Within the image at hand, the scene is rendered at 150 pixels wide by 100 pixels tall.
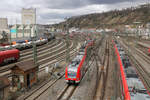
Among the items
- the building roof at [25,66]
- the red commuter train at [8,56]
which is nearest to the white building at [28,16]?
the red commuter train at [8,56]

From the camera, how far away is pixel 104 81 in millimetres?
22625

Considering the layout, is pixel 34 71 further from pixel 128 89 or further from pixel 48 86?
pixel 128 89

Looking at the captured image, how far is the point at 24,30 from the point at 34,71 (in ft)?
220

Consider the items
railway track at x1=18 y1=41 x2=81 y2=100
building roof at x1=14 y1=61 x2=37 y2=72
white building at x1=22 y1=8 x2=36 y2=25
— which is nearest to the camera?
railway track at x1=18 y1=41 x2=81 y2=100

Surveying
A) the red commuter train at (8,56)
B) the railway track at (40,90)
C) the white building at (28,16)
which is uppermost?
the white building at (28,16)

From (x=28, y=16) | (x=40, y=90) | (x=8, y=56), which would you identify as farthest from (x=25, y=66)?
(x=28, y=16)

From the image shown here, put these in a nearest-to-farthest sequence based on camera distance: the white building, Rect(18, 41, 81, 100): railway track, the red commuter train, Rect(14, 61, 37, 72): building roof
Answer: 1. Rect(18, 41, 81, 100): railway track
2. Rect(14, 61, 37, 72): building roof
3. the red commuter train
4. the white building

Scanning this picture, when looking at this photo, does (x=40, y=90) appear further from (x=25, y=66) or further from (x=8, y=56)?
(x=8, y=56)

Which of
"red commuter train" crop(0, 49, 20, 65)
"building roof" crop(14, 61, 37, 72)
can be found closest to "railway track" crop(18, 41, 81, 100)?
"building roof" crop(14, 61, 37, 72)

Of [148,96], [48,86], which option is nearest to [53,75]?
[48,86]

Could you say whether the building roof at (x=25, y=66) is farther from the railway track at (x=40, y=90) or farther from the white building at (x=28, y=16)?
the white building at (x=28, y=16)

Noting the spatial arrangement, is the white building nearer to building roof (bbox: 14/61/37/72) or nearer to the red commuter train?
the red commuter train

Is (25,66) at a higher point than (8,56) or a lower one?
higher

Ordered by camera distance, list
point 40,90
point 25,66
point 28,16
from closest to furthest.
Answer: point 40,90 < point 25,66 < point 28,16
